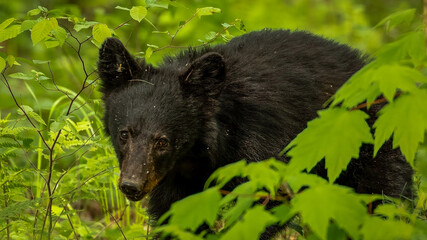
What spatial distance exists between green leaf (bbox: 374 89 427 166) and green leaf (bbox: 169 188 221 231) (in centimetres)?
65

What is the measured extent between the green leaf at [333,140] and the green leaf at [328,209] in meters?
0.18

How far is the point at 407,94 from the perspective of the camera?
2.37 m

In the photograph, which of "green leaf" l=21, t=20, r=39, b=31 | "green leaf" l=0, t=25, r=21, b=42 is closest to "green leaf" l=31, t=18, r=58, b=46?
"green leaf" l=21, t=20, r=39, b=31

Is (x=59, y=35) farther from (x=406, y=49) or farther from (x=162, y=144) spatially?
(x=406, y=49)

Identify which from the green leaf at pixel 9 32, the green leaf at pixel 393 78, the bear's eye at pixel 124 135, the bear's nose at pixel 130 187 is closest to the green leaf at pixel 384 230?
the green leaf at pixel 393 78

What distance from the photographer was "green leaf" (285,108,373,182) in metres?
2.46

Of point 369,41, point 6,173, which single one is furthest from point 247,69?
point 369,41

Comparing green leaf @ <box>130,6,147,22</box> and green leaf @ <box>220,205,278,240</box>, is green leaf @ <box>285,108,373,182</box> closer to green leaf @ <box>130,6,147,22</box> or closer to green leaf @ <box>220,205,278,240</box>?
green leaf @ <box>220,205,278,240</box>

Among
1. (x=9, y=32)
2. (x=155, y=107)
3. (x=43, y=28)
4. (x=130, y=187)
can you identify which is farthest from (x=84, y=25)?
(x=130, y=187)

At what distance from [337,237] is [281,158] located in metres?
2.22

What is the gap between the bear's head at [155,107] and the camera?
4270 millimetres

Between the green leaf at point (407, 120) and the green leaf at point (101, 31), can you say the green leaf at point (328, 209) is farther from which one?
the green leaf at point (101, 31)

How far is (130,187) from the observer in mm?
4008

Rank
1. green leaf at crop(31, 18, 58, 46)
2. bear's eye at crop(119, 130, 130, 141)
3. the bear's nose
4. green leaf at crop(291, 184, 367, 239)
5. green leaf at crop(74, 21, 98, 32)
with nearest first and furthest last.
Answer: green leaf at crop(291, 184, 367, 239) < the bear's nose < green leaf at crop(31, 18, 58, 46) < bear's eye at crop(119, 130, 130, 141) < green leaf at crop(74, 21, 98, 32)
